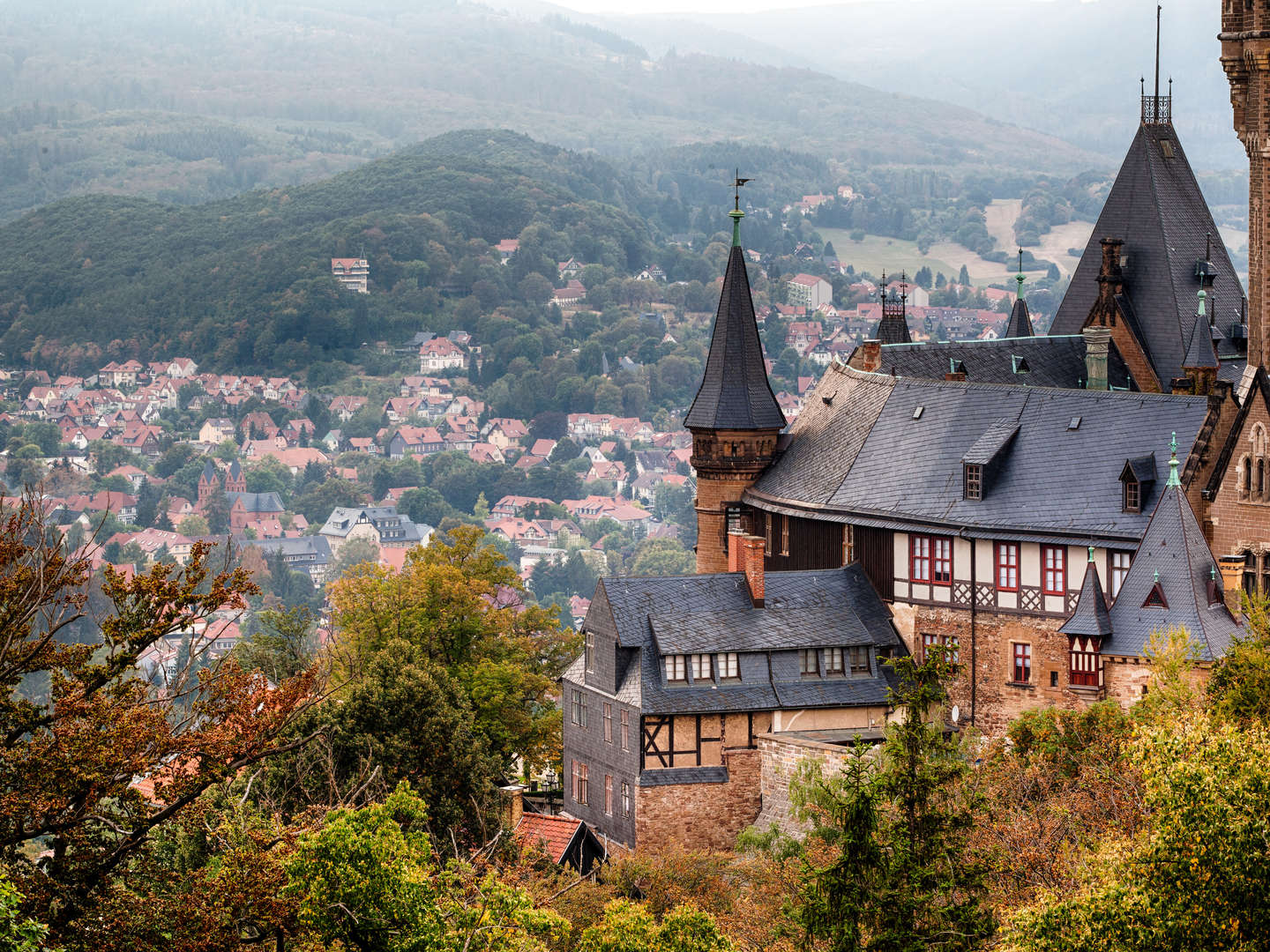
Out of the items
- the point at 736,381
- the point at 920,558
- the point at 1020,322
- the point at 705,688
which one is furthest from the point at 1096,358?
the point at 705,688

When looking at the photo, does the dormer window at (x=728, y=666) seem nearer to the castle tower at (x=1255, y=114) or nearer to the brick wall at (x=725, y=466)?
the brick wall at (x=725, y=466)

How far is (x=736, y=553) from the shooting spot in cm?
5625

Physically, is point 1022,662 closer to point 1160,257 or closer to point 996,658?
point 996,658

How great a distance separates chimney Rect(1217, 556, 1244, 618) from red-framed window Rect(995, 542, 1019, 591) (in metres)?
5.19

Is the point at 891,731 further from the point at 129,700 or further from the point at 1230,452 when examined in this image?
the point at 1230,452

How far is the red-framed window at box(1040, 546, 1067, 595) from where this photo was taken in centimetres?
5128

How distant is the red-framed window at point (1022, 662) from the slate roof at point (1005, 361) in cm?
1513

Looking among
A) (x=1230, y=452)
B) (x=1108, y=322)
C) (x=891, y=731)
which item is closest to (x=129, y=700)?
(x=891, y=731)

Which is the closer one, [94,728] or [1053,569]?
[94,728]

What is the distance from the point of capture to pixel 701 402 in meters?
64.7

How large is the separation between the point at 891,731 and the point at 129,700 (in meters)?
11.6

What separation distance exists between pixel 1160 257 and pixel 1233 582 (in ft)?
82.9

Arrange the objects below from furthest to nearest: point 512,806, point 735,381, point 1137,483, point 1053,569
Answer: point 735,381 → point 512,806 → point 1053,569 → point 1137,483

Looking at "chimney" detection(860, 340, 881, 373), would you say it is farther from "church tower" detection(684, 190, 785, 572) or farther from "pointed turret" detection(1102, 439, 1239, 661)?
"pointed turret" detection(1102, 439, 1239, 661)
